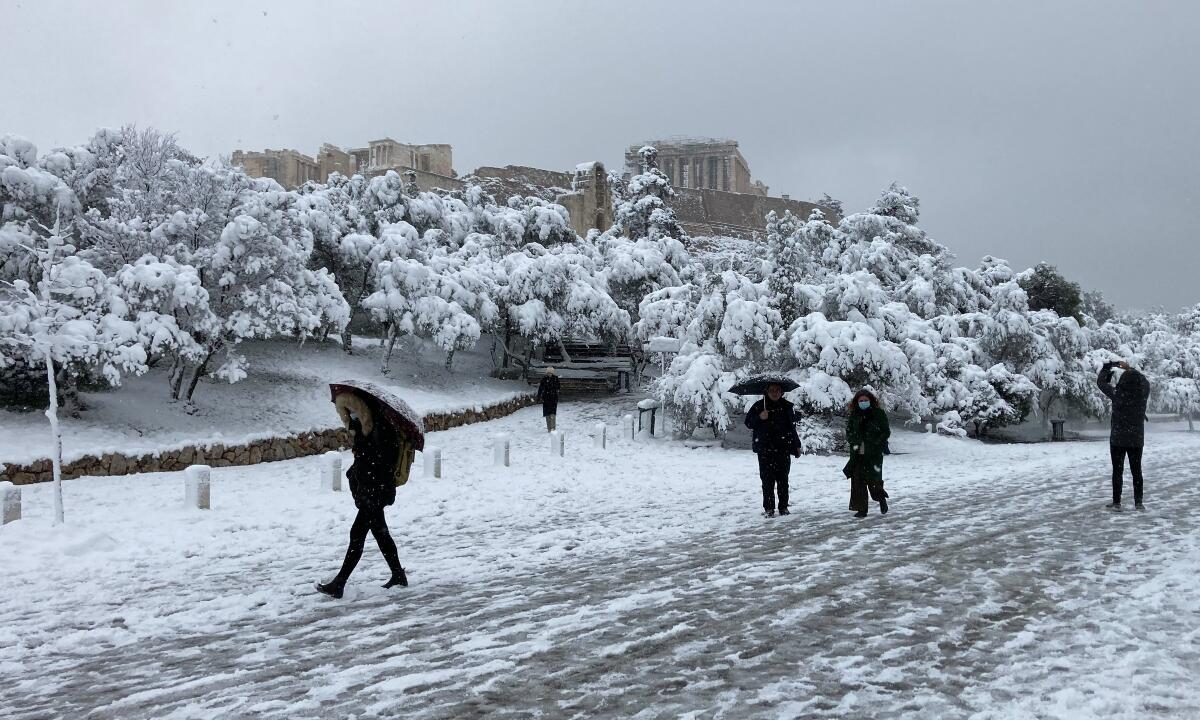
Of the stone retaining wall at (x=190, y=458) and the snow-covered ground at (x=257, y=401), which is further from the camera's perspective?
the snow-covered ground at (x=257, y=401)

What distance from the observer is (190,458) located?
16281mm

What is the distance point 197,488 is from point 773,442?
7.90 m

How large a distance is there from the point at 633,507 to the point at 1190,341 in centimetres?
4620

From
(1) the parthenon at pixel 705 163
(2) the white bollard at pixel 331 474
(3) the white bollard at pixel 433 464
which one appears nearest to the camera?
(2) the white bollard at pixel 331 474

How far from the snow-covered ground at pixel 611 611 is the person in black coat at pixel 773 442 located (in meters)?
0.41

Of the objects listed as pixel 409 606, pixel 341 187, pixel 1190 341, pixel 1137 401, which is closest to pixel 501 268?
pixel 341 187

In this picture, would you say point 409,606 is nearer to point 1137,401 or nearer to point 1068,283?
point 1137,401

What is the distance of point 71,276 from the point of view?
16.2 m

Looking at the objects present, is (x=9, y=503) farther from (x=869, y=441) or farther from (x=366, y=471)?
(x=869, y=441)

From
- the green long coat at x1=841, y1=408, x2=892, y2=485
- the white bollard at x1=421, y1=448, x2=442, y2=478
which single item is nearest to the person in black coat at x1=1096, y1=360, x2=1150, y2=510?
the green long coat at x1=841, y1=408, x2=892, y2=485

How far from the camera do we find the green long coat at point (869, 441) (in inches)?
419

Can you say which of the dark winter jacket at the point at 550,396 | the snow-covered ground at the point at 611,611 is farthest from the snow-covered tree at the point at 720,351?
the snow-covered ground at the point at 611,611

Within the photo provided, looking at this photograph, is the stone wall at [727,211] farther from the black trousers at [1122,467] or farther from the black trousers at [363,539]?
the black trousers at [363,539]

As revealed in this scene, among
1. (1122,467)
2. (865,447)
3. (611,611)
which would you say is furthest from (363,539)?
(1122,467)
